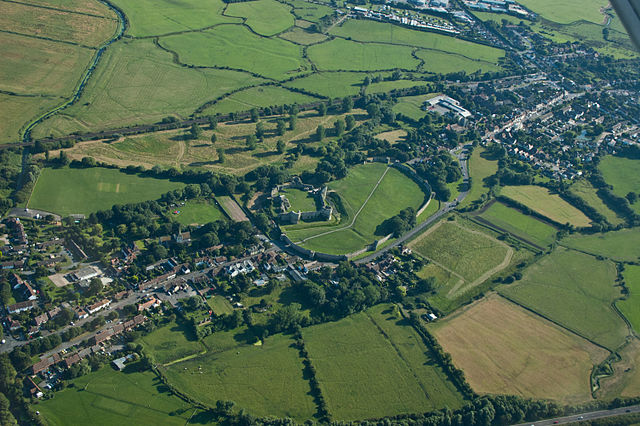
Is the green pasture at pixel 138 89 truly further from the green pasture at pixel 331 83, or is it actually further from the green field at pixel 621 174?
the green field at pixel 621 174

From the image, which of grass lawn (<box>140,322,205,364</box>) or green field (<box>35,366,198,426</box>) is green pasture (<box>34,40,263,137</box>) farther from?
green field (<box>35,366,198,426</box>)

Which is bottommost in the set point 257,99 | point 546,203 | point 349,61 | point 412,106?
point 257,99

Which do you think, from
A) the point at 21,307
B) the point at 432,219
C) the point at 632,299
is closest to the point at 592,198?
the point at 632,299

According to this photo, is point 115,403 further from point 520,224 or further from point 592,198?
point 592,198

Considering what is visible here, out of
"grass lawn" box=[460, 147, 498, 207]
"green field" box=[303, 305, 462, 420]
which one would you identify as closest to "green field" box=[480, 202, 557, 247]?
"grass lawn" box=[460, 147, 498, 207]

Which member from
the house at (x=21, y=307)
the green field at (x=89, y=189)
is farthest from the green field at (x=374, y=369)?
the green field at (x=89, y=189)

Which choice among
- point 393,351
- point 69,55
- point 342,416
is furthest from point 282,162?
point 69,55
